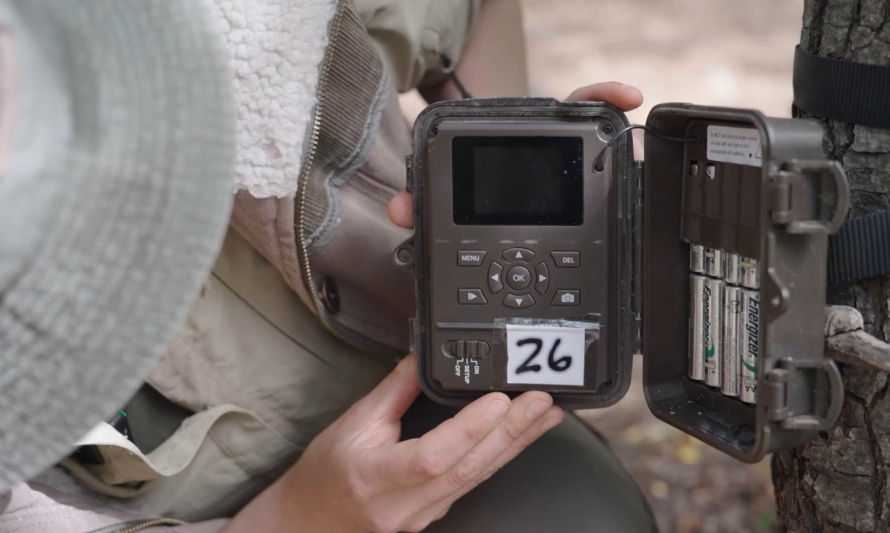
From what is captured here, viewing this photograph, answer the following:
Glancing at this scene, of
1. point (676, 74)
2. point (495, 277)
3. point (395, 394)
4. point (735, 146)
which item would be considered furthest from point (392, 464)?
point (676, 74)

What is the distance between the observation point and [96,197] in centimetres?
62

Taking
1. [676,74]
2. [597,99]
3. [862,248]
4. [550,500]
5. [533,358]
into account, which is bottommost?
[550,500]

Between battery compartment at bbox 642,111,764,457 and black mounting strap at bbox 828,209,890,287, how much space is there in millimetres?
78

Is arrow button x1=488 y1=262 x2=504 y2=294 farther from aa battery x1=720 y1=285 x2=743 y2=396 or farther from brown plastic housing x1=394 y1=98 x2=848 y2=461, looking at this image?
aa battery x1=720 y1=285 x2=743 y2=396

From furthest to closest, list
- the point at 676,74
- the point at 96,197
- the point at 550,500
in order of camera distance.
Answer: the point at 676,74 < the point at 550,500 < the point at 96,197

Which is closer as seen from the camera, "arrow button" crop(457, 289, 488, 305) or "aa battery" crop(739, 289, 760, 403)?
"aa battery" crop(739, 289, 760, 403)

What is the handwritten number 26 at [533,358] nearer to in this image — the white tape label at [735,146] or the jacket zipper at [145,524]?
the white tape label at [735,146]

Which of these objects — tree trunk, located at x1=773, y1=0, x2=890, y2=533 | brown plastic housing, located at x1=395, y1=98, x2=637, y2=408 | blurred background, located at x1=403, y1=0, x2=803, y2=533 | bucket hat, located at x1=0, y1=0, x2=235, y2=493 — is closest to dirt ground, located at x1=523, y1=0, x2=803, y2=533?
blurred background, located at x1=403, y1=0, x2=803, y2=533

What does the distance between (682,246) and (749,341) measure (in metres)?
0.11

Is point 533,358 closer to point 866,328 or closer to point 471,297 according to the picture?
point 471,297

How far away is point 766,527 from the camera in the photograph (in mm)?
1886

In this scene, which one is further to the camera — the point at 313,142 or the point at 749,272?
the point at 313,142

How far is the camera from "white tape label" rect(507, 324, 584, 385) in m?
0.93

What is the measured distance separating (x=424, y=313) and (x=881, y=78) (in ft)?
1.36
